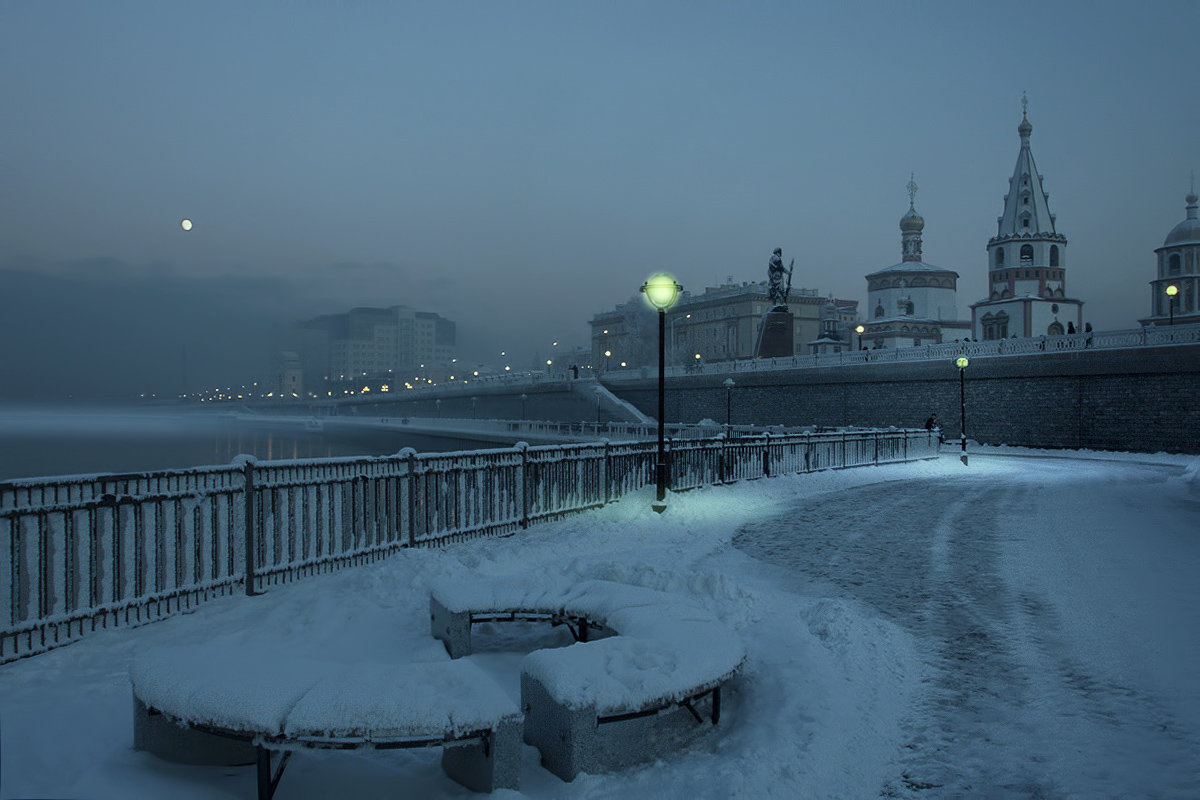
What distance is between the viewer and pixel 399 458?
33.9 feet

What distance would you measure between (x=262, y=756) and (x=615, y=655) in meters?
2.20

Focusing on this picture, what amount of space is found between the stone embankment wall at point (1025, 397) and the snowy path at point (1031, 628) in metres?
21.5

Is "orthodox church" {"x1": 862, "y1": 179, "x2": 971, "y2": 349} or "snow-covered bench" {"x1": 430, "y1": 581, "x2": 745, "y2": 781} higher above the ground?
"orthodox church" {"x1": 862, "y1": 179, "x2": 971, "y2": 349}

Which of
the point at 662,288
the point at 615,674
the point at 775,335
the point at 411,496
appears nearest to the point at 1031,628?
the point at 615,674

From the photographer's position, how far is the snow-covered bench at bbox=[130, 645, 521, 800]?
13.3ft

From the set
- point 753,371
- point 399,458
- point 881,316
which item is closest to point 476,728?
point 399,458

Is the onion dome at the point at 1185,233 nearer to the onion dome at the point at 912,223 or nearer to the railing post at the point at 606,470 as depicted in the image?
the onion dome at the point at 912,223

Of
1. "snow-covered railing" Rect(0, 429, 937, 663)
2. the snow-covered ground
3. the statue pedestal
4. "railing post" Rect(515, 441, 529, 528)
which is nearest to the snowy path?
the snow-covered ground

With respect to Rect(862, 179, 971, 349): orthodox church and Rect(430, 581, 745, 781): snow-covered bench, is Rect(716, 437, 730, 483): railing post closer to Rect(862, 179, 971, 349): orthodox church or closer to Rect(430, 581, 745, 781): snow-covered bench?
Rect(430, 581, 745, 781): snow-covered bench

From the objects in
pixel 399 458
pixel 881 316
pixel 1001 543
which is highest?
pixel 881 316

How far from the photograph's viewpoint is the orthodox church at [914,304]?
91.6 meters

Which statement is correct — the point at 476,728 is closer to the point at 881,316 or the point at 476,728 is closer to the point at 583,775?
the point at 583,775

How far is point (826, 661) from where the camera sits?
260 inches

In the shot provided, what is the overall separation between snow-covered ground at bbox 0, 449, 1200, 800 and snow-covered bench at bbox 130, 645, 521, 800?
0.46 feet
